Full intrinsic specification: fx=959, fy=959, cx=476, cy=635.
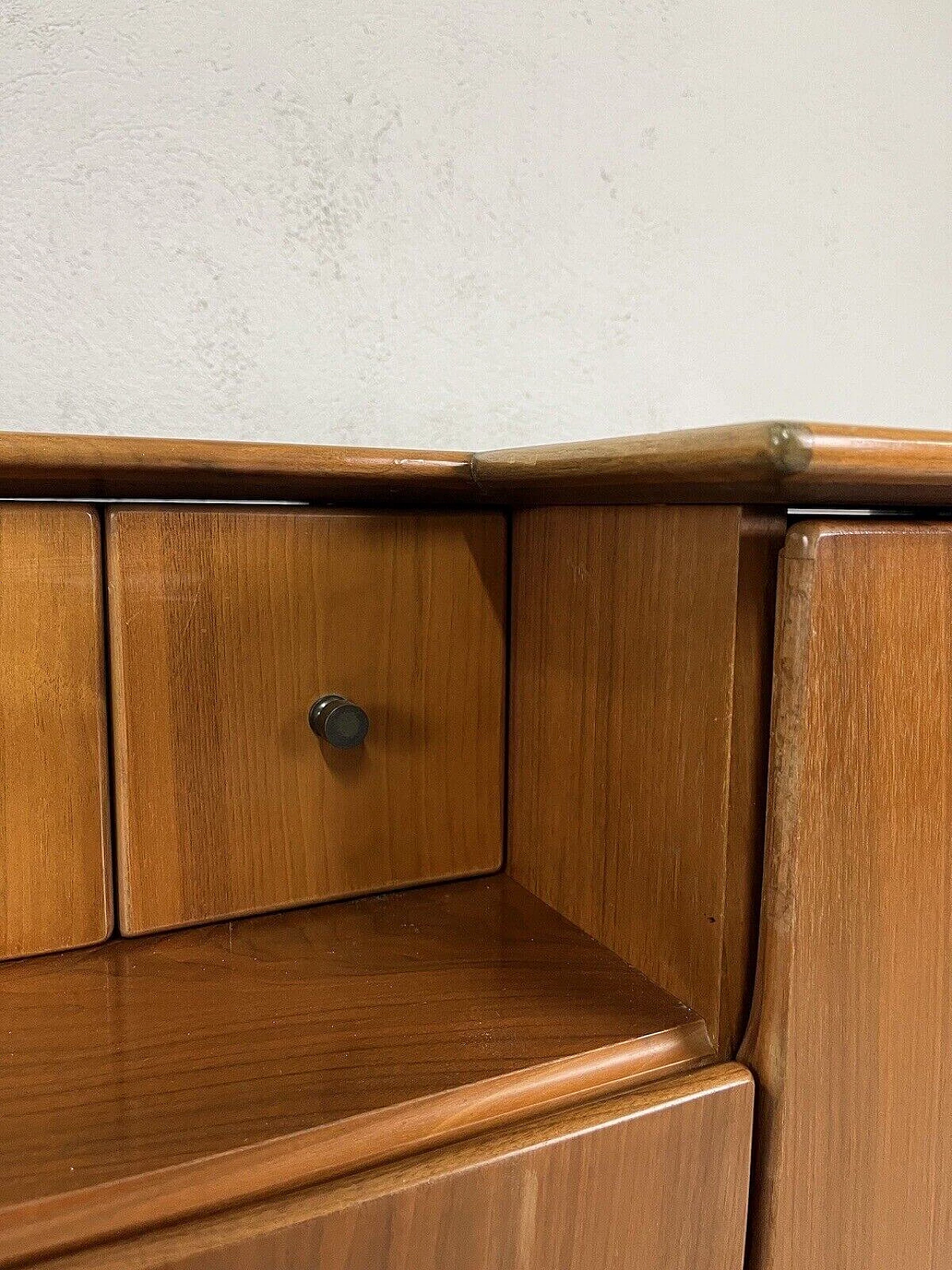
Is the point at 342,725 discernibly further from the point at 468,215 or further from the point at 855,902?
the point at 468,215

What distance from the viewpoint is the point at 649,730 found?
47 centimetres

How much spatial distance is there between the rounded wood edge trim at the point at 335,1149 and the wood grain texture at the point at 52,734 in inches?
8.2

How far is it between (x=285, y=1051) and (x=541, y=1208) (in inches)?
4.8

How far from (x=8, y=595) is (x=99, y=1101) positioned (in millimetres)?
242

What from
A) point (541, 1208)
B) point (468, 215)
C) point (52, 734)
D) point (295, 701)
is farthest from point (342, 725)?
point (468, 215)

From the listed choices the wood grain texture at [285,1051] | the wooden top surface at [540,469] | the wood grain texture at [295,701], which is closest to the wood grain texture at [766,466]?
the wooden top surface at [540,469]

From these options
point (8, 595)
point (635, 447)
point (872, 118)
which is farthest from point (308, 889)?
point (872, 118)

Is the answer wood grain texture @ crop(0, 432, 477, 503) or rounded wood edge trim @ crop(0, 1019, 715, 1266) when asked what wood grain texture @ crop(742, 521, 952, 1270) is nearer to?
rounded wood edge trim @ crop(0, 1019, 715, 1266)

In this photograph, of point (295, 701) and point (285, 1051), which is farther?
point (295, 701)

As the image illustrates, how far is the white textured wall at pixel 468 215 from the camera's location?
2.14 ft

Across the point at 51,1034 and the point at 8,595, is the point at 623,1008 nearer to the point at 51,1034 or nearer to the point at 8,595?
the point at 51,1034

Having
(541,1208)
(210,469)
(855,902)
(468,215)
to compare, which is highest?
(468,215)

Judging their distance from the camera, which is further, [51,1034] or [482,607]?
[482,607]

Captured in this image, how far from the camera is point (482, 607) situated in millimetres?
600
